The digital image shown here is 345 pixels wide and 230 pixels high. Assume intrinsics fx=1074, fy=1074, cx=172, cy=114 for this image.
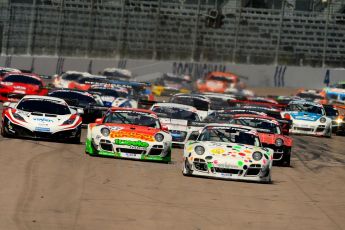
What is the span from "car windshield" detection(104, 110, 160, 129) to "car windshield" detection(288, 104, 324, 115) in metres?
13.8

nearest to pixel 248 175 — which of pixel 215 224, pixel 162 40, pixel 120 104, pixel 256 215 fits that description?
pixel 256 215

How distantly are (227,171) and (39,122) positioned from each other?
17.4ft

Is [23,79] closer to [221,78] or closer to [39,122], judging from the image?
[39,122]

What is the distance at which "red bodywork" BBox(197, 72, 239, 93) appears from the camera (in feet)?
176

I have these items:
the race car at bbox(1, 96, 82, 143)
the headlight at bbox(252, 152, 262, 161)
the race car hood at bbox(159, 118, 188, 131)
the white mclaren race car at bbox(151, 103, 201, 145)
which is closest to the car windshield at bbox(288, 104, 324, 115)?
the white mclaren race car at bbox(151, 103, 201, 145)

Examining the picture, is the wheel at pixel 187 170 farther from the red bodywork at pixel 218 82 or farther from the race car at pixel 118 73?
the red bodywork at pixel 218 82

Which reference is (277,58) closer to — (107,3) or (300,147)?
(107,3)

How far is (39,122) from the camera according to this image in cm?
2131

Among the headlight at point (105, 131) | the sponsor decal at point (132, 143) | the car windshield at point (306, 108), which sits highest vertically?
the headlight at point (105, 131)

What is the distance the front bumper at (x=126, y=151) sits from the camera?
19.3 metres

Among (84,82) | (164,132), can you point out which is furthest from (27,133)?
(84,82)

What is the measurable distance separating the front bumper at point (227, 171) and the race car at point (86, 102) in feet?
30.6

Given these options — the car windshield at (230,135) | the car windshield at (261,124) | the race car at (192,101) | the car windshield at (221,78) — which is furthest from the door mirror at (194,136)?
the car windshield at (221,78)

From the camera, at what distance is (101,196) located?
14.2 m
